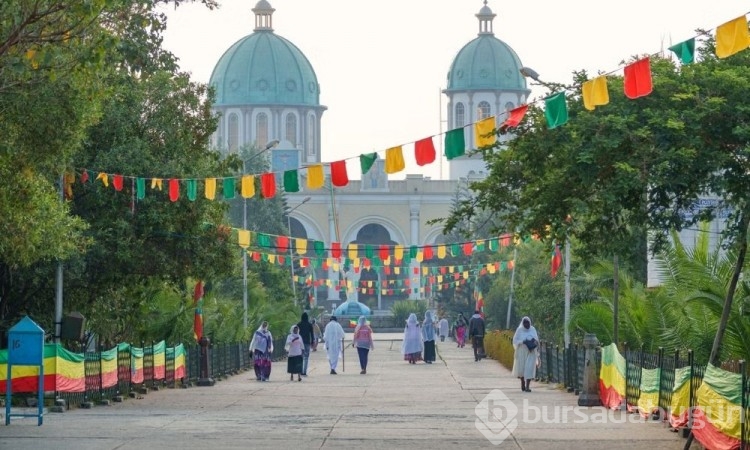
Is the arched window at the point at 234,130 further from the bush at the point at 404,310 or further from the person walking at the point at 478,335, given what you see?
the person walking at the point at 478,335

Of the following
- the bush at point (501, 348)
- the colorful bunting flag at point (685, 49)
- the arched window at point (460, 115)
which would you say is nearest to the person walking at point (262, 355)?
the bush at point (501, 348)

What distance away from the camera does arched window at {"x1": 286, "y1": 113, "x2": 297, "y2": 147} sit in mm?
133875

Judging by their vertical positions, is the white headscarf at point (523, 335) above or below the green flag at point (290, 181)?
below

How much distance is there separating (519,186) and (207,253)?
385 inches

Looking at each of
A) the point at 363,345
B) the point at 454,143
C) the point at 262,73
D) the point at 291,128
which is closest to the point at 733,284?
the point at 454,143

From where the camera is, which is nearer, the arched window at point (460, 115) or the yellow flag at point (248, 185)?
the yellow flag at point (248, 185)

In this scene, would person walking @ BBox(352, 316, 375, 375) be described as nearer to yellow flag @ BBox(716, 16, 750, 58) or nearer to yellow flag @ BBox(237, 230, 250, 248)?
yellow flag @ BBox(237, 230, 250, 248)

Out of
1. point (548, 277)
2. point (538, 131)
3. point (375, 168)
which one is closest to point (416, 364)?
point (548, 277)

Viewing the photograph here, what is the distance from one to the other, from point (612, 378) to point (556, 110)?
6.31 meters

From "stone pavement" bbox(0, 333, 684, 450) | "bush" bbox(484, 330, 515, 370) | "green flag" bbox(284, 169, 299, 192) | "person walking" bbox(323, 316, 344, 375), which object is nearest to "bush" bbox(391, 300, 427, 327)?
"bush" bbox(484, 330, 515, 370)

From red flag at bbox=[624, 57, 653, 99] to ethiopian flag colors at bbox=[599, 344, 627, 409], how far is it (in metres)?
5.96

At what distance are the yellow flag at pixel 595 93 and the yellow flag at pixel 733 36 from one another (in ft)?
7.33

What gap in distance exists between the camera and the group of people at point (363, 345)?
25969mm

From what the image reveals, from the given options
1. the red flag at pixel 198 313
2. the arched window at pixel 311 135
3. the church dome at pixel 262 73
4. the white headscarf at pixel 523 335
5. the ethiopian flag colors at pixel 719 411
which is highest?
the church dome at pixel 262 73
